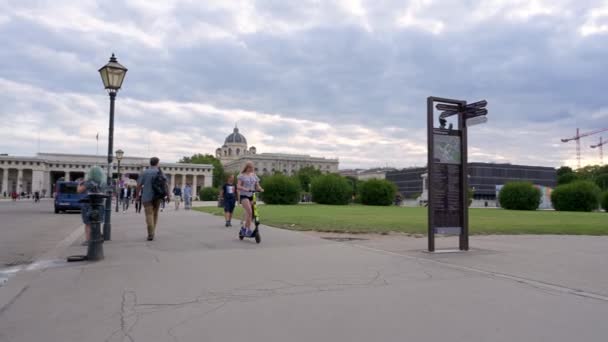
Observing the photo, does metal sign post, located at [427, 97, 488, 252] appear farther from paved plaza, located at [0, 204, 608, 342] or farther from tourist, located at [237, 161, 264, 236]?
tourist, located at [237, 161, 264, 236]

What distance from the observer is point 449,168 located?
10.0m

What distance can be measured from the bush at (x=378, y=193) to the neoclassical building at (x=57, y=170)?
6925 centimetres

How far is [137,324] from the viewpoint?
4.31 m

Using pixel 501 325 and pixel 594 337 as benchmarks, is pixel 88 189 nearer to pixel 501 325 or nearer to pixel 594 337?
pixel 501 325

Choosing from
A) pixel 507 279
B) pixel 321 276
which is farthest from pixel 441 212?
pixel 321 276

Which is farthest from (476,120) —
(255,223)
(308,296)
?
(308,296)

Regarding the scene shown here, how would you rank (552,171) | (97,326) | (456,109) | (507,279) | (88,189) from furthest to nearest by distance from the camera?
(552,171), (456,109), (88,189), (507,279), (97,326)

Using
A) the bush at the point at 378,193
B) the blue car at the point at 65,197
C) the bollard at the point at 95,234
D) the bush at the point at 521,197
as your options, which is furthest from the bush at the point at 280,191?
the bollard at the point at 95,234

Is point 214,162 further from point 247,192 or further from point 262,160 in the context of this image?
point 247,192

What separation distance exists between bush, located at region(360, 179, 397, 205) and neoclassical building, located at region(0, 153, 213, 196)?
6925cm

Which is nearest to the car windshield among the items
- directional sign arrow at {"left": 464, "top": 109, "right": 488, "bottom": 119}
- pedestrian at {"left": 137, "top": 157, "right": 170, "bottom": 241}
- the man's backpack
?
pedestrian at {"left": 137, "top": 157, "right": 170, "bottom": 241}

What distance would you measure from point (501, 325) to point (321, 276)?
2809 mm

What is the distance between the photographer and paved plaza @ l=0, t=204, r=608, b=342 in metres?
4.15

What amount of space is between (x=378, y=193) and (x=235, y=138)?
5469 inches
